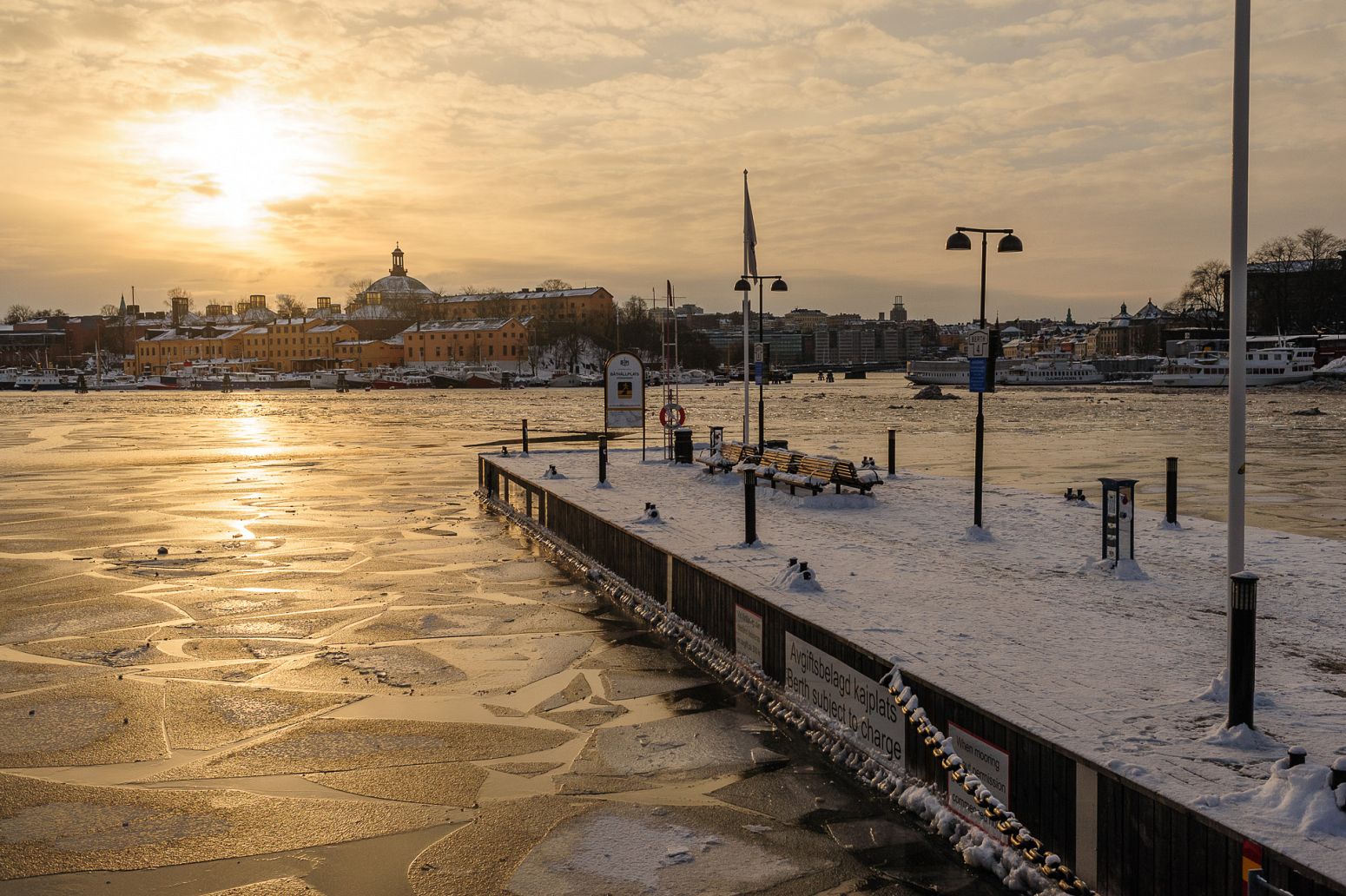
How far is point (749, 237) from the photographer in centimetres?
2703

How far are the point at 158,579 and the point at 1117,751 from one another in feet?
44.8

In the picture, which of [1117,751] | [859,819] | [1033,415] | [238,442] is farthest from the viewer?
[1033,415]

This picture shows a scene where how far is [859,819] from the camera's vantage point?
796 cm

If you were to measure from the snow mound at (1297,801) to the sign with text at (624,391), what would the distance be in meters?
25.0

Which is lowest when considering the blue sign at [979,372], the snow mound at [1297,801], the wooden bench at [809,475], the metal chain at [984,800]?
the metal chain at [984,800]

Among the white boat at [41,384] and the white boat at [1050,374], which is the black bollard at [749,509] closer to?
the white boat at [1050,374]

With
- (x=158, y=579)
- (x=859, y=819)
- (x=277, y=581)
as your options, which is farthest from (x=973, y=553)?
(x=158, y=579)

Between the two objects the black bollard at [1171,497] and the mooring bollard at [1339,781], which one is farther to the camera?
the black bollard at [1171,497]

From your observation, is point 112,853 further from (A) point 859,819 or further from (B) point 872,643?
(B) point 872,643

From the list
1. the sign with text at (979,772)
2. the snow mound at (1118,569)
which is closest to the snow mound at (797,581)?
the snow mound at (1118,569)

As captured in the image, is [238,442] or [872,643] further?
[238,442]

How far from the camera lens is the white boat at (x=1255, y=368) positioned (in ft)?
417

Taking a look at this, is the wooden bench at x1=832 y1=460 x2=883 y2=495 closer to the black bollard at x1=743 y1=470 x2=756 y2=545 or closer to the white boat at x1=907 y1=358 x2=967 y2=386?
the black bollard at x1=743 y1=470 x2=756 y2=545

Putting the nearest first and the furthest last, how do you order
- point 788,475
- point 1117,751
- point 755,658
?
point 1117,751 → point 755,658 → point 788,475
